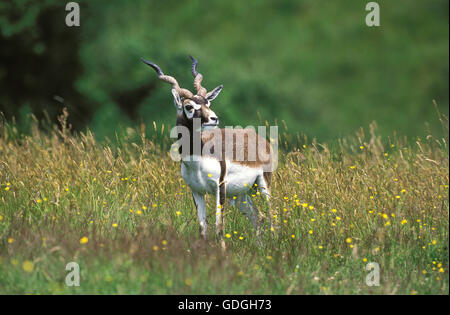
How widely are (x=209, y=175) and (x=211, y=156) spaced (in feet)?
0.71

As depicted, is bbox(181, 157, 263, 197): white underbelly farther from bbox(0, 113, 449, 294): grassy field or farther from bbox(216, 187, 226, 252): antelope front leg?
bbox(0, 113, 449, 294): grassy field

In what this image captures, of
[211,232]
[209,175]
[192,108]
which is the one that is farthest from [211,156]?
[211,232]

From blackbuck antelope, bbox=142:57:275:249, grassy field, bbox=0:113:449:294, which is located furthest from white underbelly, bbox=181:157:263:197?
grassy field, bbox=0:113:449:294

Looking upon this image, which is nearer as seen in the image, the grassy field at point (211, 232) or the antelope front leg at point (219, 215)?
the grassy field at point (211, 232)

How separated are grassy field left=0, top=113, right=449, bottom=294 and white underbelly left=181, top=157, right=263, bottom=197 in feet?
1.43

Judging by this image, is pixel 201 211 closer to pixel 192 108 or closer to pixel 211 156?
pixel 211 156

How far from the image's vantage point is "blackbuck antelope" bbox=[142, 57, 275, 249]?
646 cm

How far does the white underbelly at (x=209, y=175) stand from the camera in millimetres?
6621

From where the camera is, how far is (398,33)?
965 inches

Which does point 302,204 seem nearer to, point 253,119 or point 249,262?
point 249,262

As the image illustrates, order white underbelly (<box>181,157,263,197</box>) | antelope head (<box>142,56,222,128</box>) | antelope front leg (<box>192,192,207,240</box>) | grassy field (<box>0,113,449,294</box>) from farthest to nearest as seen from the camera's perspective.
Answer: antelope front leg (<box>192,192,207,240</box>)
white underbelly (<box>181,157,263,197</box>)
antelope head (<box>142,56,222,128</box>)
grassy field (<box>0,113,449,294</box>)

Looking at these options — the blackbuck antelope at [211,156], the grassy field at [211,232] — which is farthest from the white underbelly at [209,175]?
the grassy field at [211,232]

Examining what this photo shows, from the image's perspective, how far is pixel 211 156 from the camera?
6.70 m

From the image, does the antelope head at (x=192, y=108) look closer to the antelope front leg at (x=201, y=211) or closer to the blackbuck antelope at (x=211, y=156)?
the blackbuck antelope at (x=211, y=156)
